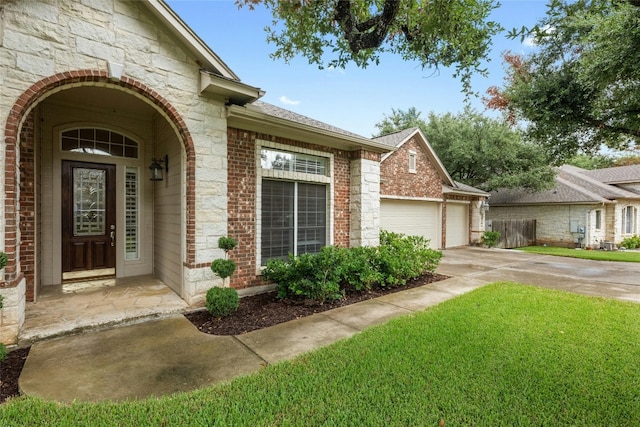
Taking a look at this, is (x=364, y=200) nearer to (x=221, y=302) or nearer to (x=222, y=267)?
(x=222, y=267)

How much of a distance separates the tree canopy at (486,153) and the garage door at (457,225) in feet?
9.95

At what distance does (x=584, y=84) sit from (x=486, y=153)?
923cm

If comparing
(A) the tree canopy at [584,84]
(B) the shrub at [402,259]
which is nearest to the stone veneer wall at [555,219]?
(A) the tree canopy at [584,84]

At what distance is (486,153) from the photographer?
1628 cm

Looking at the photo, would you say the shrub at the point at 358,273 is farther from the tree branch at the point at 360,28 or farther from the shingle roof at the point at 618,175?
the shingle roof at the point at 618,175

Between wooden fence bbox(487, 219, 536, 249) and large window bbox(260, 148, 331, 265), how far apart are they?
11841 millimetres

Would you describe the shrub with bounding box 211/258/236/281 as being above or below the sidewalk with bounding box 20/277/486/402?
above

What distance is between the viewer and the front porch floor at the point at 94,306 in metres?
3.96

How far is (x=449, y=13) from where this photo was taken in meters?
4.36

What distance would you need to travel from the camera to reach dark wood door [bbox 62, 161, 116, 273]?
19.9 feet

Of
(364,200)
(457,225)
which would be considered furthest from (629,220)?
(364,200)

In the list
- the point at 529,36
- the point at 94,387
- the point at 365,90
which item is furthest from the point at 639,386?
the point at 365,90

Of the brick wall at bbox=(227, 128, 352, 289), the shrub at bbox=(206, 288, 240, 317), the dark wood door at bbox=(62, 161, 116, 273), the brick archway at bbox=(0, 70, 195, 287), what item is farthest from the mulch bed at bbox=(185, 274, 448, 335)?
the dark wood door at bbox=(62, 161, 116, 273)

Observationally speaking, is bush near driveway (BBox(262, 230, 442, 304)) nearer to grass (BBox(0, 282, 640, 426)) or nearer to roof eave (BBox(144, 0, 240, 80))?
grass (BBox(0, 282, 640, 426))
